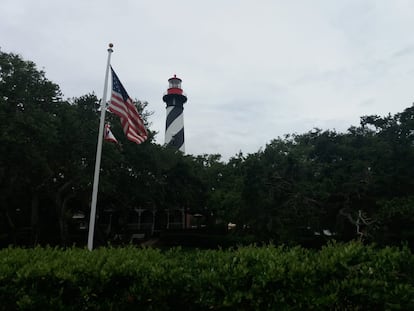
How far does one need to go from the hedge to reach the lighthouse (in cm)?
3566

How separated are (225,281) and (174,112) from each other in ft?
120

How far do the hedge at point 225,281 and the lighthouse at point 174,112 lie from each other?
3566 cm

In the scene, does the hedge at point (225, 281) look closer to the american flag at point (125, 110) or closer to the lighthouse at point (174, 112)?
the american flag at point (125, 110)

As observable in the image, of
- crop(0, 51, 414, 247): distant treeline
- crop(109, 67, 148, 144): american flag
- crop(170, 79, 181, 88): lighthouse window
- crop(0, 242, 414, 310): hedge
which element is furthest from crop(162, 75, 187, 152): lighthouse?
crop(0, 242, 414, 310): hedge

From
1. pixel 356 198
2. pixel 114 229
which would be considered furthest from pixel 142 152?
pixel 114 229

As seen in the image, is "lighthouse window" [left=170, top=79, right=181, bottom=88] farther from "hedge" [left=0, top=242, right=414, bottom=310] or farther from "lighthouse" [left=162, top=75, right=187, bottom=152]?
"hedge" [left=0, top=242, right=414, bottom=310]

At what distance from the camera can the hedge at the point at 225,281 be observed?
11.8 ft

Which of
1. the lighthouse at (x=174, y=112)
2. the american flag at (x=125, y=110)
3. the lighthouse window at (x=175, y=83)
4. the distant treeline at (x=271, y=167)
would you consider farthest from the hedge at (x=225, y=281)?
the lighthouse window at (x=175, y=83)

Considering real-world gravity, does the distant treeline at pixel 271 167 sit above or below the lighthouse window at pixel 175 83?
below

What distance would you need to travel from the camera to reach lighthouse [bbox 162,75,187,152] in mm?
39875

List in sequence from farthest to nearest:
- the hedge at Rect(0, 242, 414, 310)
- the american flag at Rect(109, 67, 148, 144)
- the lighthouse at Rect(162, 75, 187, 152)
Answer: the lighthouse at Rect(162, 75, 187, 152) → the american flag at Rect(109, 67, 148, 144) → the hedge at Rect(0, 242, 414, 310)

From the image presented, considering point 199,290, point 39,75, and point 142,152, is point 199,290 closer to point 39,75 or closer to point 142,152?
point 39,75

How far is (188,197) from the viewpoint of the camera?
30.3 meters

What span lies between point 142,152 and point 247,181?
7235mm
